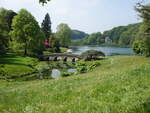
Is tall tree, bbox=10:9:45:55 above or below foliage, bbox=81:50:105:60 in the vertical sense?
above

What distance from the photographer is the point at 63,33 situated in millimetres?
100375

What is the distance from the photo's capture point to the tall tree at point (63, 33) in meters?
101

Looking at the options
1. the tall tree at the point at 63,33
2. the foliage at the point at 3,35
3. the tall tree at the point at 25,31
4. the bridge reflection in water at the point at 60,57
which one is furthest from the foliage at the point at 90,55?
the tall tree at the point at 63,33

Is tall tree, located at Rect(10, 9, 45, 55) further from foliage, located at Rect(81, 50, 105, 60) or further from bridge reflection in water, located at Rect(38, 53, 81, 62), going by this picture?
foliage, located at Rect(81, 50, 105, 60)

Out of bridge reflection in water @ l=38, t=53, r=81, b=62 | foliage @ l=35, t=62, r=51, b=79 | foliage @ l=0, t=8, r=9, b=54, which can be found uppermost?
foliage @ l=0, t=8, r=9, b=54

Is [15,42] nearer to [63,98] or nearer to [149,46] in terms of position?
[149,46]

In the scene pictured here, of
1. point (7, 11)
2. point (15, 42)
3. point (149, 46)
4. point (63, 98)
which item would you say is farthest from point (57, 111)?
point (7, 11)

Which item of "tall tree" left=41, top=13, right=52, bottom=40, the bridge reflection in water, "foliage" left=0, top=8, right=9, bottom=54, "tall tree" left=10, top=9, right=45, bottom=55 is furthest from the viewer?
"tall tree" left=41, top=13, right=52, bottom=40

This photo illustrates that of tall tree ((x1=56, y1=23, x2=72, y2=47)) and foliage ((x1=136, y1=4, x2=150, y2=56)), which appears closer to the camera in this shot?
foliage ((x1=136, y1=4, x2=150, y2=56))

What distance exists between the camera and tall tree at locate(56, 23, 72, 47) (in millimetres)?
100812

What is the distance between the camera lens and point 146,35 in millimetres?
38000

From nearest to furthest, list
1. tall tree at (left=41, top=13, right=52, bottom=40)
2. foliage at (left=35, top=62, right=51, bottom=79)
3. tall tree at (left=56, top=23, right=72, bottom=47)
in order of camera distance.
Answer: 1. foliage at (left=35, top=62, right=51, bottom=79)
2. tall tree at (left=56, top=23, right=72, bottom=47)
3. tall tree at (left=41, top=13, right=52, bottom=40)

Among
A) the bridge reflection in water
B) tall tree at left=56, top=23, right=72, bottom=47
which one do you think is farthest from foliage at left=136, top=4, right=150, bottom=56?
tall tree at left=56, top=23, right=72, bottom=47

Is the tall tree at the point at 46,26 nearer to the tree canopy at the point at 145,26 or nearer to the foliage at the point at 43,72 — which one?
the foliage at the point at 43,72
